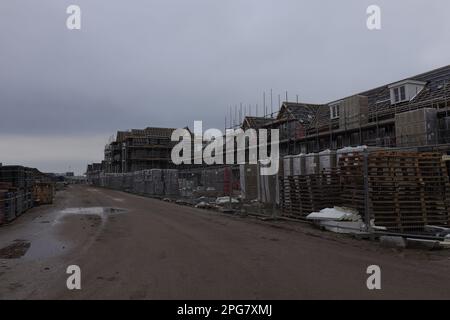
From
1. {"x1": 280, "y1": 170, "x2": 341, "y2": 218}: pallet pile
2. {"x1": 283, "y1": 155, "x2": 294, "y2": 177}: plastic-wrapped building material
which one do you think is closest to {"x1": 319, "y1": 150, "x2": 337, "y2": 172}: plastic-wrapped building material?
{"x1": 280, "y1": 170, "x2": 341, "y2": 218}: pallet pile

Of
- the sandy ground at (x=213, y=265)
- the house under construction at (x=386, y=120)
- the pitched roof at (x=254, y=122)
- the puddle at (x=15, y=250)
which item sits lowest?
the sandy ground at (x=213, y=265)

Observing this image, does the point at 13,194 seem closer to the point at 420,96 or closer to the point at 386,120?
the point at 386,120

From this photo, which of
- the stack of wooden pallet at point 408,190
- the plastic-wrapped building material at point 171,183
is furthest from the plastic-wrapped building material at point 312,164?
the plastic-wrapped building material at point 171,183

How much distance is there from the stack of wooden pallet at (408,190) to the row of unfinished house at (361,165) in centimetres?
3

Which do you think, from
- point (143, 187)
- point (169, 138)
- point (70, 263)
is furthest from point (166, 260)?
point (169, 138)

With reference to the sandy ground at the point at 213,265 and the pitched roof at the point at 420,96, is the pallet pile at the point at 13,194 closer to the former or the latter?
the sandy ground at the point at 213,265

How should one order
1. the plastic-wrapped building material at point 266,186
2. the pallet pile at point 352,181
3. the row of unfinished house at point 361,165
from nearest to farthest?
the row of unfinished house at point 361,165
the pallet pile at point 352,181
the plastic-wrapped building material at point 266,186

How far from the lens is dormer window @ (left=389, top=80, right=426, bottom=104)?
28875mm

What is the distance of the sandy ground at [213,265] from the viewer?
238 inches

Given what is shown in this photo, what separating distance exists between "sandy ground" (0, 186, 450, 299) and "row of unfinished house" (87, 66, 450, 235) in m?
1.93

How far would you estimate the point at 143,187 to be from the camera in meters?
43.8

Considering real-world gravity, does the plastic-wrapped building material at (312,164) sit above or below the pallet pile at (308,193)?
above
